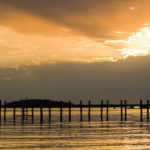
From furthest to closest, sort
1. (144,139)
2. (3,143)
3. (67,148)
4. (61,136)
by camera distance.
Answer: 1. (61,136)
2. (144,139)
3. (3,143)
4. (67,148)

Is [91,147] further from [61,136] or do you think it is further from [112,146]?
[61,136]

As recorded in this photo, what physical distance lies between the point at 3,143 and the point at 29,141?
8.91 ft

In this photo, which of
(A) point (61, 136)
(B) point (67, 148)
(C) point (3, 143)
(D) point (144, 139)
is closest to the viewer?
(B) point (67, 148)

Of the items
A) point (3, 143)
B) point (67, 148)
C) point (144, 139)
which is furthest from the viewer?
point (144, 139)

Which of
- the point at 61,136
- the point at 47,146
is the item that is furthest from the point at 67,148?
the point at 61,136

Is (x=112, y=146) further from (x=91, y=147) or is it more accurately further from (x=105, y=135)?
(x=105, y=135)

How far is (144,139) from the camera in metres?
39.8

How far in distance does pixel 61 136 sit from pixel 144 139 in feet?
27.6

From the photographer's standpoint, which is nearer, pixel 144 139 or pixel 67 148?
pixel 67 148

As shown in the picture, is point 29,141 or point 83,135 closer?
point 29,141

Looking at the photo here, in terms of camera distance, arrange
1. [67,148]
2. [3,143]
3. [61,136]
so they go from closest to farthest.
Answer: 1. [67,148]
2. [3,143]
3. [61,136]

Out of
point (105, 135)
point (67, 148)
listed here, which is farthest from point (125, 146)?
point (105, 135)

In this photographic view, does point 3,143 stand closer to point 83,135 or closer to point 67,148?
point 67,148

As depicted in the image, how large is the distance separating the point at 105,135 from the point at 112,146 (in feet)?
28.8
